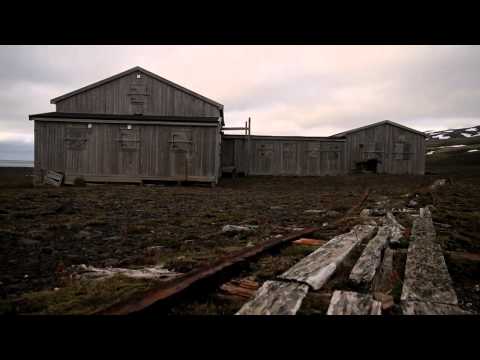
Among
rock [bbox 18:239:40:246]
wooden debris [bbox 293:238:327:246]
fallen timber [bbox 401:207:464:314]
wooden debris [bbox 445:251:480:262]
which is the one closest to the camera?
fallen timber [bbox 401:207:464:314]

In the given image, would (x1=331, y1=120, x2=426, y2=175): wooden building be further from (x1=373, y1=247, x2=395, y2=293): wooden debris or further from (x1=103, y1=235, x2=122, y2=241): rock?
(x1=373, y1=247, x2=395, y2=293): wooden debris

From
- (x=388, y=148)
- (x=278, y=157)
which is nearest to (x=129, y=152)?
(x=278, y=157)

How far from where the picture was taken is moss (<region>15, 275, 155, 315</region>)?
1775 millimetres

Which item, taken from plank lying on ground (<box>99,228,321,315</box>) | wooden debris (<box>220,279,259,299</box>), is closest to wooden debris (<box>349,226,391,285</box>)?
wooden debris (<box>220,279,259,299</box>)

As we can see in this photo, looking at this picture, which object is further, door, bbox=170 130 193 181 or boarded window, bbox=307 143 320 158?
boarded window, bbox=307 143 320 158

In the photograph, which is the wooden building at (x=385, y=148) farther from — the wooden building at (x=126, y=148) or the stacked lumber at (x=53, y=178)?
the stacked lumber at (x=53, y=178)

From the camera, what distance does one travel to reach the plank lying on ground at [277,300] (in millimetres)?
1542

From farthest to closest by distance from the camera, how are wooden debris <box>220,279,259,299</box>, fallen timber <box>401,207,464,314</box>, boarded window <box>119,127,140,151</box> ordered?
1. boarded window <box>119,127,140,151</box>
2. wooden debris <box>220,279,259,299</box>
3. fallen timber <box>401,207,464,314</box>

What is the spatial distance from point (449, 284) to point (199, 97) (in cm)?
1696

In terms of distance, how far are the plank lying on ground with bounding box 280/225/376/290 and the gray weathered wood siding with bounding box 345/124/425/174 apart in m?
21.4

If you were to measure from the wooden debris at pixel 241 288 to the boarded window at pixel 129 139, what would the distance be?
14277mm
